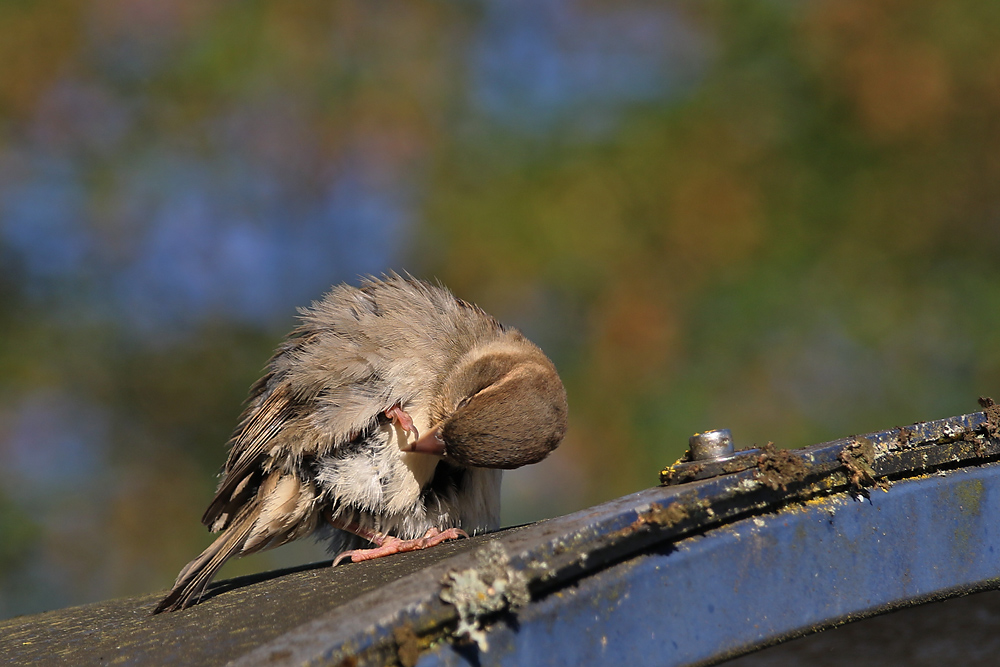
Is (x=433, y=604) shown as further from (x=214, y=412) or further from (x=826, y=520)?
(x=214, y=412)

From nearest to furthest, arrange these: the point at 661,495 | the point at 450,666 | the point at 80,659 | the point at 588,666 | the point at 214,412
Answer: the point at 450,666 < the point at 588,666 < the point at 661,495 < the point at 80,659 < the point at 214,412

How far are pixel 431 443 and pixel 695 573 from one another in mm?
1649

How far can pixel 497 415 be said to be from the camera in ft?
9.80

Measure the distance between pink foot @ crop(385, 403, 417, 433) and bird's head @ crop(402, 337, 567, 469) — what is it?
3.8 inches

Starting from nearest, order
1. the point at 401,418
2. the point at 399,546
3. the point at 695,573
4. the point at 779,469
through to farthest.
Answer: the point at 695,573 → the point at 779,469 → the point at 399,546 → the point at 401,418

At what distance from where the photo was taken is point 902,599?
1530 millimetres

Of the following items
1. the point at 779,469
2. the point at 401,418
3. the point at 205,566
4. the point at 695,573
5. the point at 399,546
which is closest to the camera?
the point at 695,573

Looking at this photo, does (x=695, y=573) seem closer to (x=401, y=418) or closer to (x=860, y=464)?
(x=860, y=464)

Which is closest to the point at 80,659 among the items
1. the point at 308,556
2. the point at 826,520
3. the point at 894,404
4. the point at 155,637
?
the point at 155,637

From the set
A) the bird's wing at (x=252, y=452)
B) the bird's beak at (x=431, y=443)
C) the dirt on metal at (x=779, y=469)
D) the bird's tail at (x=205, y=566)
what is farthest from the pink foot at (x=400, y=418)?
the dirt on metal at (x=779, y=469)

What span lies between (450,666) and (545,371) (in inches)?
87.6

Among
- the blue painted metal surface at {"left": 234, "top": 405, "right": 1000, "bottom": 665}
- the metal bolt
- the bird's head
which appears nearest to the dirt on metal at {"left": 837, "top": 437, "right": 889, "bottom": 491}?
the blue painted metal surface at {"left": 234, "top": 405, "right": 1000, "bottom": 665}

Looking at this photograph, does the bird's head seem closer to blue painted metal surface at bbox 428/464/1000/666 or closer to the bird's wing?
the bird's wing

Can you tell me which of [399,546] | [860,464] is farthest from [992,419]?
[399,546]
